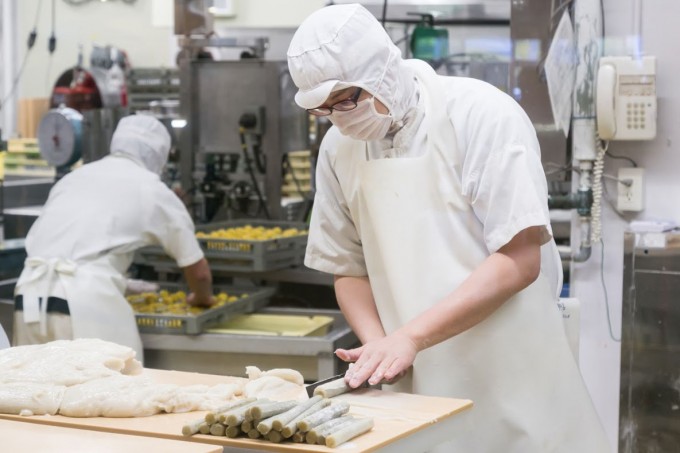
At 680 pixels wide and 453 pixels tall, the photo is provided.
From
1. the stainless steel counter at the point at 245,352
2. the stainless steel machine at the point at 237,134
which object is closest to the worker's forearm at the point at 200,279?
the stainless steel counter at the point at 245,352

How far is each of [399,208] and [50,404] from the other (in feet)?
2.71

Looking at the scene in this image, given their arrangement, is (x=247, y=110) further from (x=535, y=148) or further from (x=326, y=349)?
(x=535, y=148)

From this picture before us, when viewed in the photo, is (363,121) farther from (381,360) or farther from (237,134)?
(237,134)

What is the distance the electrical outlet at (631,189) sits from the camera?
3318 mm

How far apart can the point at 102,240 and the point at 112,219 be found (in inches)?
3.3

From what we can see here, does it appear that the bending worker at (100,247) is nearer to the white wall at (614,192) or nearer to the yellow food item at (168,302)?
the yellow food item at (168,302)

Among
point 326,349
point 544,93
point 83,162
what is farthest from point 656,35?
point 83,162

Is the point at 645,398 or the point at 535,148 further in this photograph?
the point at 645,398

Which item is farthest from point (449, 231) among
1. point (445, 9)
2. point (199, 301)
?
point (445, 9)

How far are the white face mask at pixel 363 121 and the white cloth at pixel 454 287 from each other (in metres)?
0.09

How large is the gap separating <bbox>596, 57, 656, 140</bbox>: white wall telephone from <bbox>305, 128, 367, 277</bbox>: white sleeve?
121cm

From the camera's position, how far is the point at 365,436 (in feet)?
5.55

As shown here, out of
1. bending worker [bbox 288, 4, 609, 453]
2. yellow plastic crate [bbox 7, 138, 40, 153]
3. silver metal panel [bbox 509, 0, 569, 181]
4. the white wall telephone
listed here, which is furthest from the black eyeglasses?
yellow plastic crate [bbox 7, 138, 40, 153]

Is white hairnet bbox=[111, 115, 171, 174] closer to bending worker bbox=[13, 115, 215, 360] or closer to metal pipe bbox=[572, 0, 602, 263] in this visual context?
bending worker bbox=[13, 115, 215, 360]
